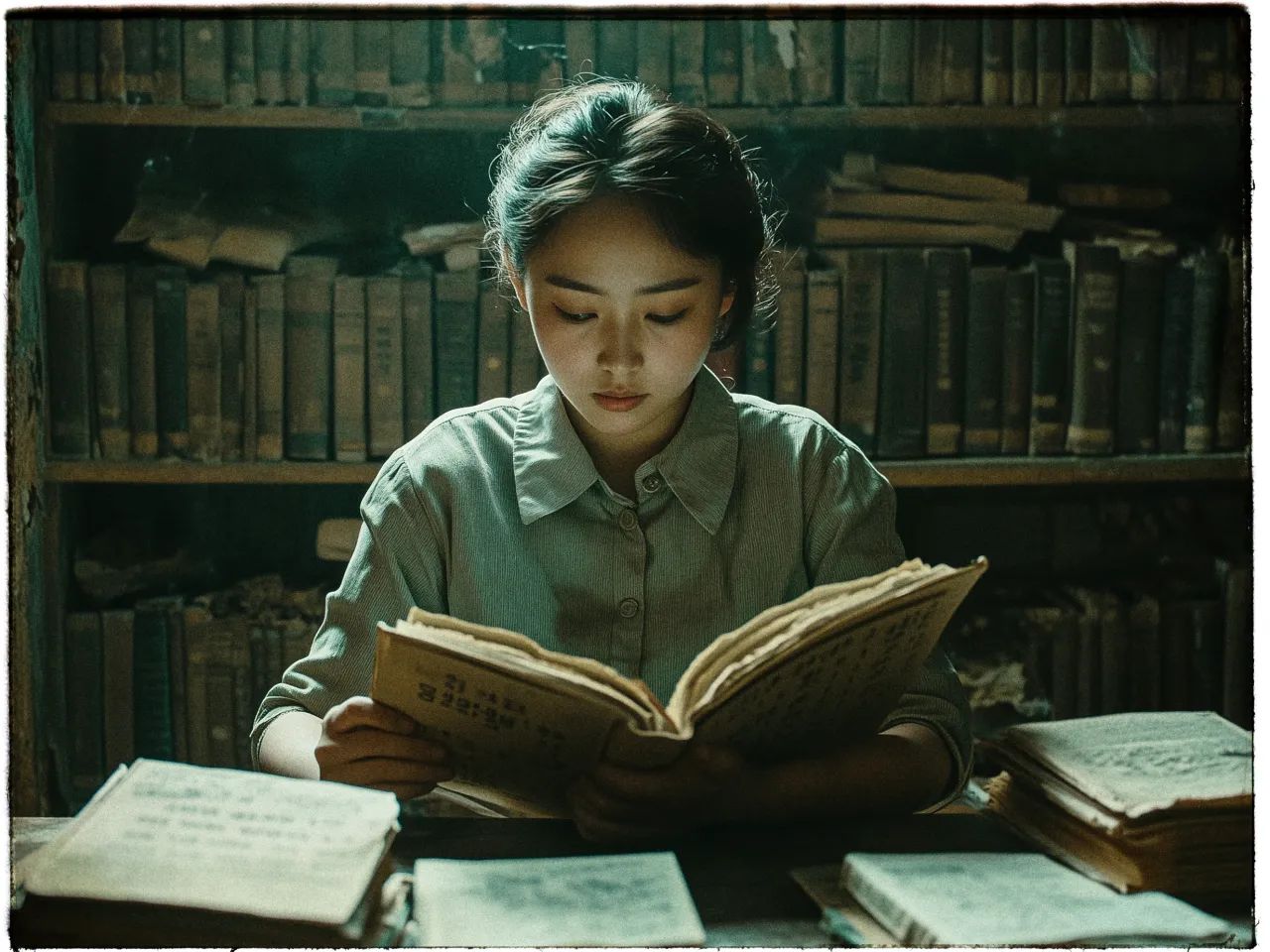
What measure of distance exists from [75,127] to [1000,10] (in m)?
1.13

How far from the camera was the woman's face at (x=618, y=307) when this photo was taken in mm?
1029

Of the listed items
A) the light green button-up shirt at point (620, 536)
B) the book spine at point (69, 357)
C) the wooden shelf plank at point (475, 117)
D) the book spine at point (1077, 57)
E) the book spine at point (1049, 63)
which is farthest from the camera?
the book spine at point (69, 357)

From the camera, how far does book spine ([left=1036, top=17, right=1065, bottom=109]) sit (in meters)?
1.41

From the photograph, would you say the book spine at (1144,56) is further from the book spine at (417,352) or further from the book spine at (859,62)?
the book spine at (417,352)

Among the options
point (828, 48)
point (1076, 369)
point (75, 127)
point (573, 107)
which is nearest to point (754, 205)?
point (573, 107)

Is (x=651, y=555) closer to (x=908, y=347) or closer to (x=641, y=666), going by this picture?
(x=641, y=666)

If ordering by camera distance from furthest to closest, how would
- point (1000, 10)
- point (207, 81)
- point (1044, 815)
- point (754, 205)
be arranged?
1. point (207, 81)
2. point (1000, 10)
3. point (754, 205)
4. point (1044, 815)

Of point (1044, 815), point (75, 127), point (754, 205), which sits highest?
point (75, 127)

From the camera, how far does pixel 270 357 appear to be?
5.45ft

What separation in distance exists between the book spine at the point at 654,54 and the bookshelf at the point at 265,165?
110 mm

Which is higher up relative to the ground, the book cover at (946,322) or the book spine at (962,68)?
the book spine at (962,68)

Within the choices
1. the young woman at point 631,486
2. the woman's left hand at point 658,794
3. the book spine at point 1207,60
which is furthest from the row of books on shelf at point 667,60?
the woman's left hand at point 658,794

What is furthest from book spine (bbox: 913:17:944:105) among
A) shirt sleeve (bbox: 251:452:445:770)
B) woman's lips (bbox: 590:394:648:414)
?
shirt sleeve (bbox: 251:452:445:770)

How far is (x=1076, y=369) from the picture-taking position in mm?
1674
